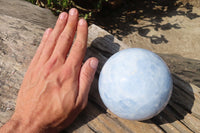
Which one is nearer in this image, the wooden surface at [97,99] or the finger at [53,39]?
the wooden surface at [97,99]

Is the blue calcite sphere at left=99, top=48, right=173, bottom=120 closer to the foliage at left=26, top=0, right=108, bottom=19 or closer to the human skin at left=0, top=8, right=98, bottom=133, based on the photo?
the human skin at left=0, top=8, right=98, bottom=133

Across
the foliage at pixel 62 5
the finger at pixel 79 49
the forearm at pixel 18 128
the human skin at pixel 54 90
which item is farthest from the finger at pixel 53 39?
the foliage at pixel 62 5

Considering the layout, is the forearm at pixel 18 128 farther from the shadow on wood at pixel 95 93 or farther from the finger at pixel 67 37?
the finger at pixel 67 37

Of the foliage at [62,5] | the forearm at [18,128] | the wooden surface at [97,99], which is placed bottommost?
the forearm at [18,128]

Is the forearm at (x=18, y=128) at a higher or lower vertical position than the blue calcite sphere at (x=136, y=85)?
lower

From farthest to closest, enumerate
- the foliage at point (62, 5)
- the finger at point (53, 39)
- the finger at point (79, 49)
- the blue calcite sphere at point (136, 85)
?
the foliage at point (62, 5) → the finger at point (53, 39) → the finger at point (79, 49) → the blue calcite sphere at point (136, 85)

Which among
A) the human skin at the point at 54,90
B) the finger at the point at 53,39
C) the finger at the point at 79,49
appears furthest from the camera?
the finger at the point at 53,39

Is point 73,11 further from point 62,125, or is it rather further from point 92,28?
point 62,125
